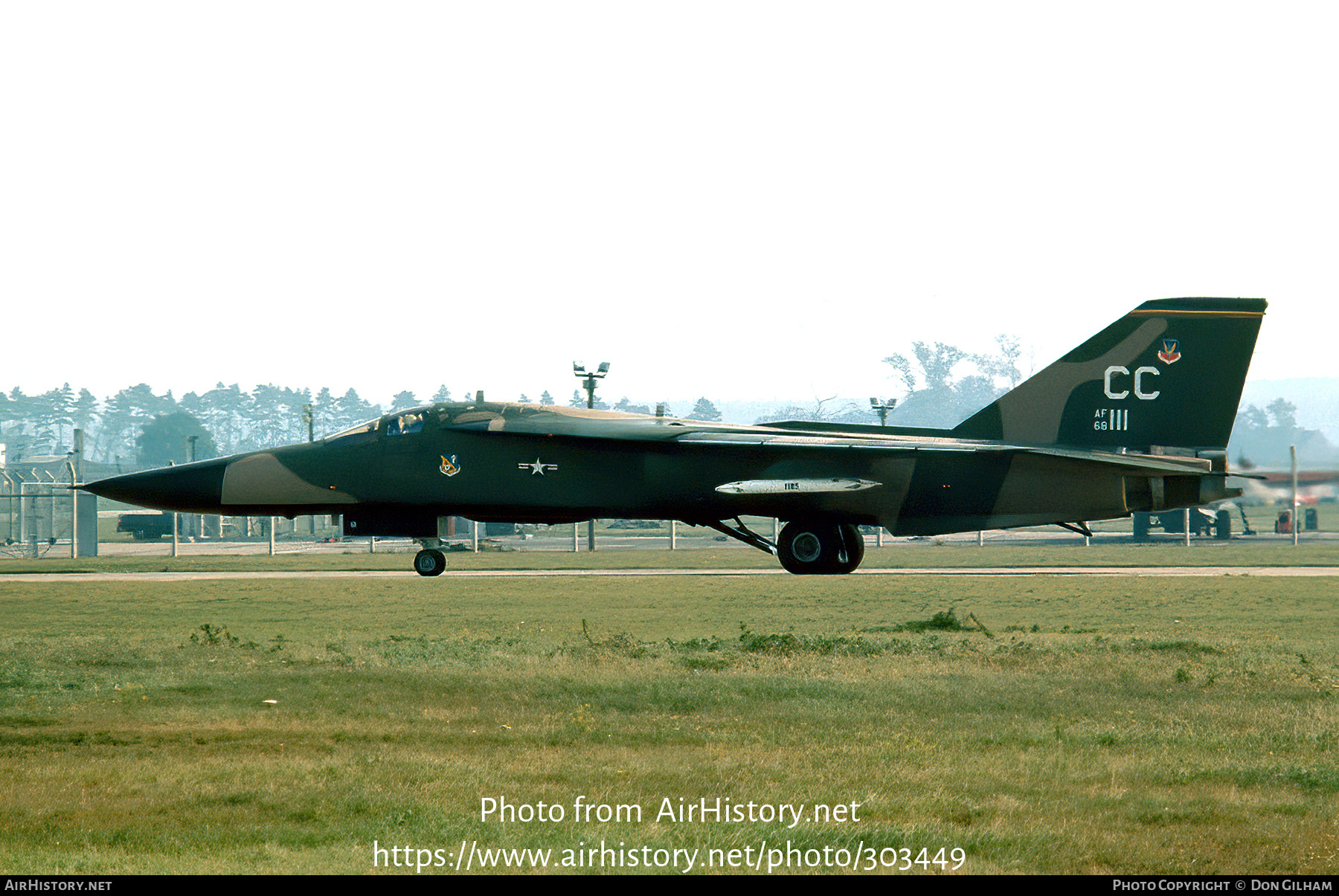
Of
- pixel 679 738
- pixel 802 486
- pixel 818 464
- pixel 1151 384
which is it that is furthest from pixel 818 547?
pixel 679 738

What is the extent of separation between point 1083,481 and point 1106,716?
24.6 feet

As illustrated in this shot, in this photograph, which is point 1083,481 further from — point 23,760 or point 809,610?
point 23,760

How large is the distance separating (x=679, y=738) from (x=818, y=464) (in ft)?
31.9

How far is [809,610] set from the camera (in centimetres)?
2484

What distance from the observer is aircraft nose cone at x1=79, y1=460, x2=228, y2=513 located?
2425cm

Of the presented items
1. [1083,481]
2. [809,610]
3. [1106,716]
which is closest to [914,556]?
[809,610]

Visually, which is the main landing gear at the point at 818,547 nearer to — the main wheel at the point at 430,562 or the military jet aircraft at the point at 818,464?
the military jet aircraft at the point at 818,464

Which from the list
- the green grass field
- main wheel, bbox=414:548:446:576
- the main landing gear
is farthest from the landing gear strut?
main wheel, bbox=414:548:446:576

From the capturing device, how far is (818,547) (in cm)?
2200

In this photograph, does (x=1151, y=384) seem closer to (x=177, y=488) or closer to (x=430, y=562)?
→ (x=430, y=562)

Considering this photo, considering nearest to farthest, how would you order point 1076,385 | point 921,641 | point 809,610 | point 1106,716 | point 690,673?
point 1106,716
point 690,673
point 921,641
point 1076,385
point 809,610

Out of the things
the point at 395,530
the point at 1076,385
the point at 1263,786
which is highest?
the point at 1076,385

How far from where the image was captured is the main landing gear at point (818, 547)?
21859 mm

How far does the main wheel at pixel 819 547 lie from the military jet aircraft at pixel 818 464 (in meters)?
0.03
